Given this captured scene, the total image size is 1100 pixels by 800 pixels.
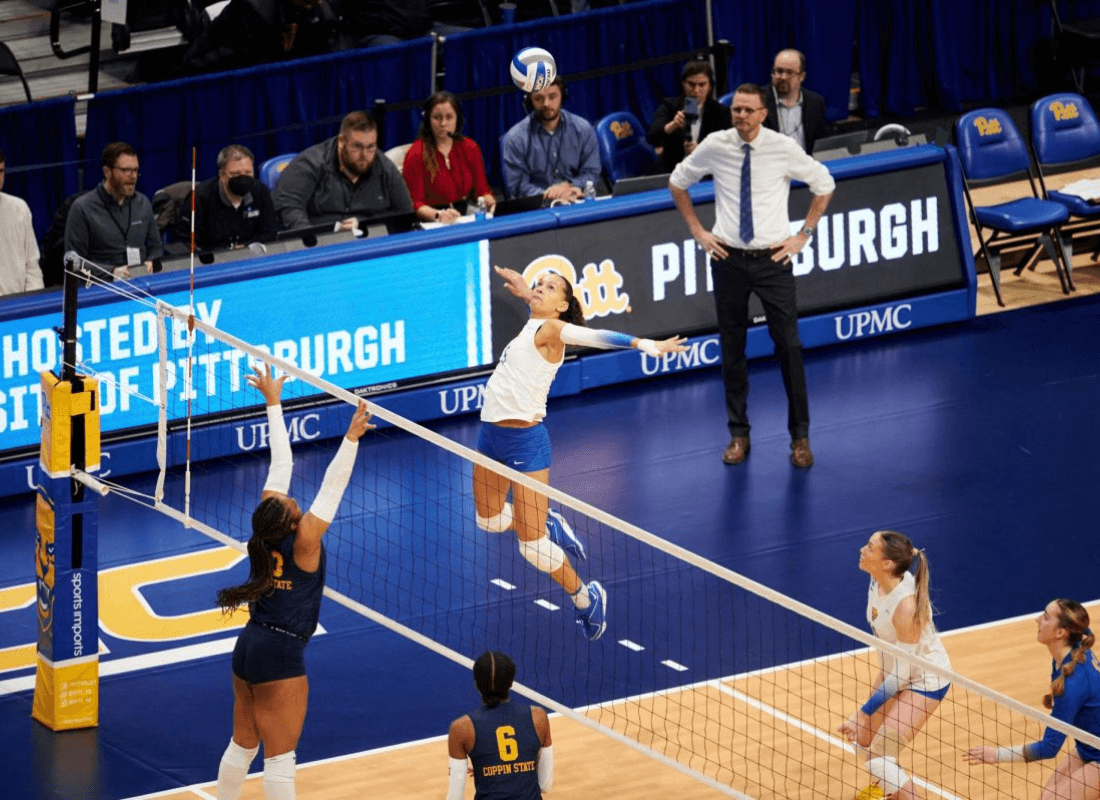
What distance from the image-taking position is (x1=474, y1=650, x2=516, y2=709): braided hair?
27.5 ft

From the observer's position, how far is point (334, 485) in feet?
29.6

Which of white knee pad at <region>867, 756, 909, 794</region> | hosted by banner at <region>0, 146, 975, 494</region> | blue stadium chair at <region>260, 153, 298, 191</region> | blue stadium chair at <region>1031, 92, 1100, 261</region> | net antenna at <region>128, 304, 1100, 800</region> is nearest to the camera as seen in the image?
white knee pad at <region>867, 756, 909, 794</region>

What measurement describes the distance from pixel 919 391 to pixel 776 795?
20.1 feet

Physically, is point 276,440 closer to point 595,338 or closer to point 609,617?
point 595,338

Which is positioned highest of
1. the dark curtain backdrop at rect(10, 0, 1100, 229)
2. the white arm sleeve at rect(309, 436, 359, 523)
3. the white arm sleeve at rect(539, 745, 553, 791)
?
the dark curtain backdrop at rect(10, 0, 1100, 229)

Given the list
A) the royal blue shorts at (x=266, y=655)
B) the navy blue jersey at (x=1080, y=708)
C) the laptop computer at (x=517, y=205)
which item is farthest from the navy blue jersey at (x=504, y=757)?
the laptop computer at (x=517, y=205)

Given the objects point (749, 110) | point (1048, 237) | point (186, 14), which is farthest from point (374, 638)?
point (186, 14)

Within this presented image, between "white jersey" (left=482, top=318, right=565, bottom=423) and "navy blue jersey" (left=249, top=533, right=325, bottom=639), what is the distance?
8.38 feet

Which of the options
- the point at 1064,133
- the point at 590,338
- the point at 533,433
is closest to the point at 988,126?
the point at 1064,133

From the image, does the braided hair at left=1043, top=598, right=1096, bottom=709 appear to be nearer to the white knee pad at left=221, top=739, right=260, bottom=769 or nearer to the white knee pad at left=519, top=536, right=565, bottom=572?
the white knee pad at left=519, top=536, right=565, bottom=572

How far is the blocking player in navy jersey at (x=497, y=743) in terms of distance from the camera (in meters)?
8.32

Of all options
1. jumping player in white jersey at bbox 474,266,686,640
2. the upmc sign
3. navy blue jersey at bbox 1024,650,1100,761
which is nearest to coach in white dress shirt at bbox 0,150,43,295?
the upmc sign

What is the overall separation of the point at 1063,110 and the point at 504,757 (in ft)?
39.2

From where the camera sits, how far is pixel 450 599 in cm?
1196
